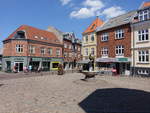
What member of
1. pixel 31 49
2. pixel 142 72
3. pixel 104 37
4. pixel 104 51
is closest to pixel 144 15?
pixel 104 37

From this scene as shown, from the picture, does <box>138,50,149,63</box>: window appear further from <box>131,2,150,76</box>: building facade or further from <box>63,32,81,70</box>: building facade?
<box>63,32,81,70</box>: building facade

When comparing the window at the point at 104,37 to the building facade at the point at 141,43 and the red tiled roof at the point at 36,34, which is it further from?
the red tiled roof at the point at 36,34

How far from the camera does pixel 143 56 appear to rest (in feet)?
73.1

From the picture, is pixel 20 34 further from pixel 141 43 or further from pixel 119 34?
pixel 141 43

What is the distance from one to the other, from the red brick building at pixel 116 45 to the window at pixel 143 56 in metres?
1.95

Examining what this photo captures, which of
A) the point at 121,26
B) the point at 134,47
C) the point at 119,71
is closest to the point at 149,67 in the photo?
the point at 134,47

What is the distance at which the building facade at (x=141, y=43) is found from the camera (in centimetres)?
2169

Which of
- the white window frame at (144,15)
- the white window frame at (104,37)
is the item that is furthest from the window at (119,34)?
A: the white window frame at (144,15)

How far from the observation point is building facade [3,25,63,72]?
104ft

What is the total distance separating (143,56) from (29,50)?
2529 centimetres

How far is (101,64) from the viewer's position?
97.1 feet

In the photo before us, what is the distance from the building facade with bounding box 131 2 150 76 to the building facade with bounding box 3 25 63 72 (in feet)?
75.4

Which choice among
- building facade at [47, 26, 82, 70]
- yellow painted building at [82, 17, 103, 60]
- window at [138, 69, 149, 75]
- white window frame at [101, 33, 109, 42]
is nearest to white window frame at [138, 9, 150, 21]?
white window frame at [101, 33, 109, 42]

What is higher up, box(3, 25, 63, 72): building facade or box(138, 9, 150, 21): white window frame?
box(138, 9, 150, 21): white window frame
